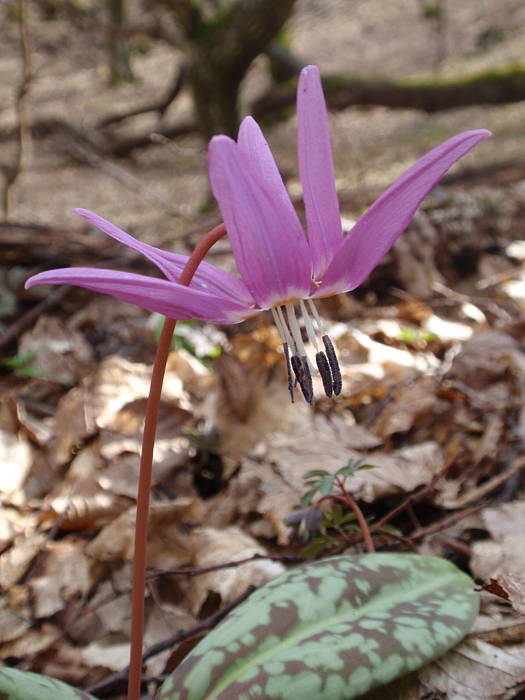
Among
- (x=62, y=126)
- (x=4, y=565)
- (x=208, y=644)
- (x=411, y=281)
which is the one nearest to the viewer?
(x=208, y=644)

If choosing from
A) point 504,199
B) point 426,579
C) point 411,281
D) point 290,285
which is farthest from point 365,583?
point 504,199

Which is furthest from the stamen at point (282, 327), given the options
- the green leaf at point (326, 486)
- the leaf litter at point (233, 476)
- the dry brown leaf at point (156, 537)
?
the dry brown leaf at point (156, 537)

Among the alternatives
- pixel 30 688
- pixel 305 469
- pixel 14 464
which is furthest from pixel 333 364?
pixel 14 464

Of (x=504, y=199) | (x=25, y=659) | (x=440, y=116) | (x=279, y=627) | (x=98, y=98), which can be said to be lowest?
(x=25, y=659)

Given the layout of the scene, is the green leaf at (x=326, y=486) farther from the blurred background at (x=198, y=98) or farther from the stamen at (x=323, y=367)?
the blurred background at (x=198, y=98)

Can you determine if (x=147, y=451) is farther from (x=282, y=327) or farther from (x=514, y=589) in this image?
(x=514, y=589)

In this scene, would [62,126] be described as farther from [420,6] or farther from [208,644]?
[420,6]
